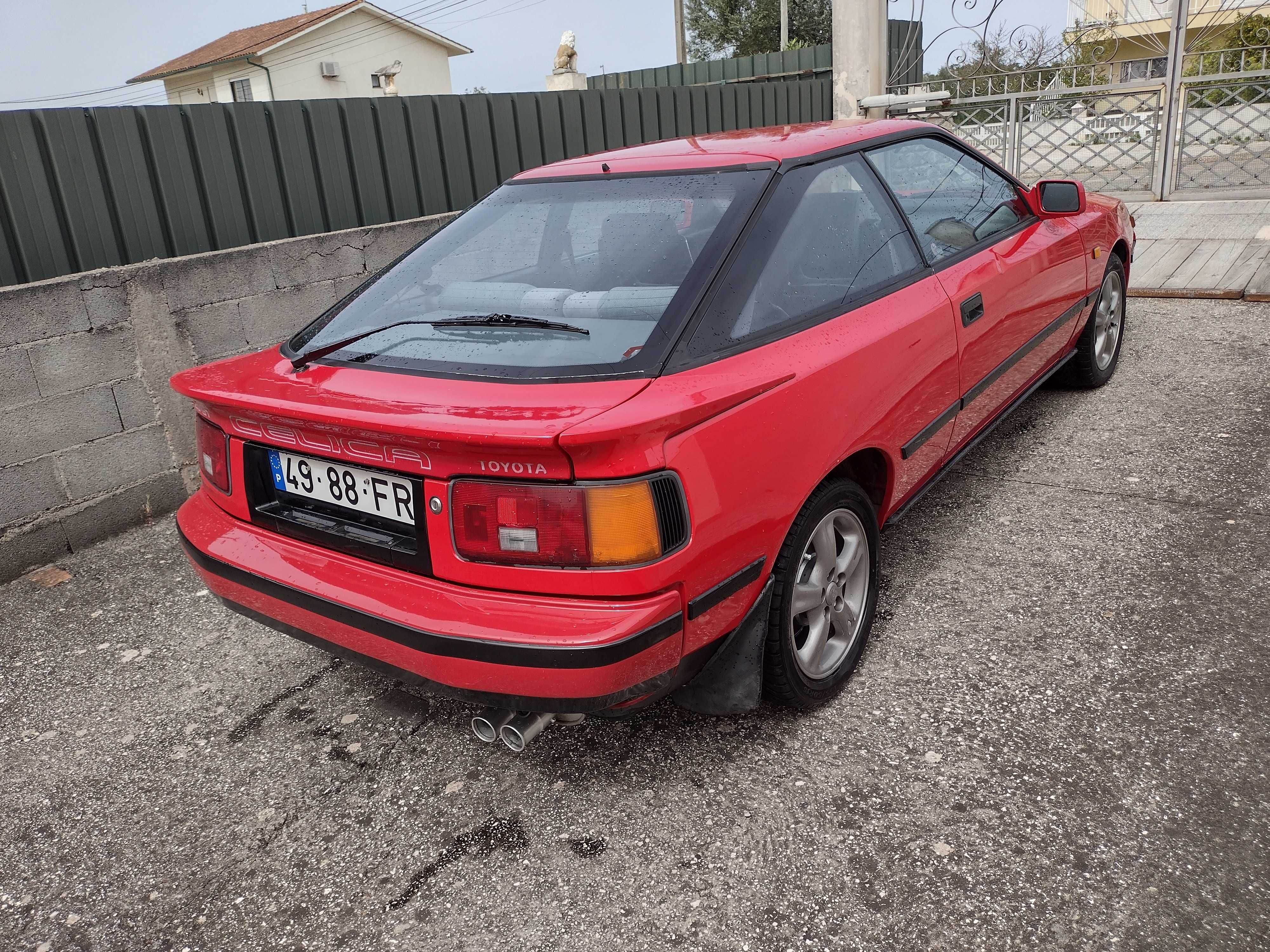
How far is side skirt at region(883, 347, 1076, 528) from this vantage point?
3006mm

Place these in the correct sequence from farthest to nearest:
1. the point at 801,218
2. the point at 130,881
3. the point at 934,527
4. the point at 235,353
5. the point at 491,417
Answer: the point at 235,353, the point at 934,527, the point at 801,218, the point at 130,881, the point at 491,417

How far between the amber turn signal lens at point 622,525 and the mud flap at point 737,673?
452 mm

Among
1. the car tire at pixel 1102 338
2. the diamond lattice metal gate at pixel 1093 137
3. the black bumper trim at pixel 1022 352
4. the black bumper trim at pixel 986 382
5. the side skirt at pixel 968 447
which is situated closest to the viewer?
the black bumper trim at pixel 986 382

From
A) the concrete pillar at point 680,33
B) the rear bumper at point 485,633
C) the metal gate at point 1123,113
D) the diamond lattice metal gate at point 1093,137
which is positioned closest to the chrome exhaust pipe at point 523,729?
the rear bumper at point 485,633

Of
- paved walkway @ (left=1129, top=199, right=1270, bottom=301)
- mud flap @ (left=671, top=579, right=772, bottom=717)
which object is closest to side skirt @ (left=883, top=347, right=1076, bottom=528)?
mud flap @ (left=671, top=579, right=772, bottom=717)

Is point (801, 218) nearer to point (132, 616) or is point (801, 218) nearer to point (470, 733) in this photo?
point (470, 733)

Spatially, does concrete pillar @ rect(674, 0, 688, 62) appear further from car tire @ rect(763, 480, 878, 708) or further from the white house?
car tire @ rect(763, 480, 878, 708)

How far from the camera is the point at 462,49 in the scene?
128 ft

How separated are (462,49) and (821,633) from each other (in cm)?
4150

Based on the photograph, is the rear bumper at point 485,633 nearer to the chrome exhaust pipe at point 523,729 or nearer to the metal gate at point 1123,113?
the chrome exhaust pipe at point 523,729

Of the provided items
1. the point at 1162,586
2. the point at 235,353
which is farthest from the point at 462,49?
the point at 1162,586

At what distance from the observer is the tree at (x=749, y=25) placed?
39.0 m

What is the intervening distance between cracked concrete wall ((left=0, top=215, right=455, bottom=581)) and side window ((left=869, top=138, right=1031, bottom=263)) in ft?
10.5

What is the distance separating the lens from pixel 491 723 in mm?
2162
